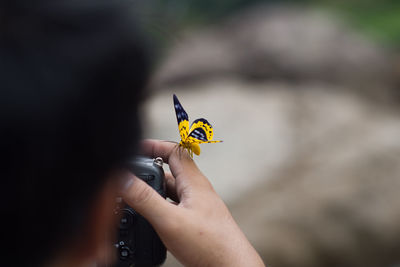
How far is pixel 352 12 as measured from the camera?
22.4 ft

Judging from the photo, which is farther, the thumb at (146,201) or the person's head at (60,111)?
the thumb at (146,201)

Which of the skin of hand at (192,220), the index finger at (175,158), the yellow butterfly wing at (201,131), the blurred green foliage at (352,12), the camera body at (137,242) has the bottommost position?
the camera body at (137,242)

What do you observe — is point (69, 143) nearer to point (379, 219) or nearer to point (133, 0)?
point (133, 0)

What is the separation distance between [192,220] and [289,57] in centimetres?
340

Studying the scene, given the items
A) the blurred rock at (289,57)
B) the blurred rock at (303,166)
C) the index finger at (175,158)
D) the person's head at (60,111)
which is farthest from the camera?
the blurred rock at (289,57)

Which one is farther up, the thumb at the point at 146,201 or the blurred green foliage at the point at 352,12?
the blurred green foliage at the point at 352,12

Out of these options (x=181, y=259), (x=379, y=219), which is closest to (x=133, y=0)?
(x=181, y=259)

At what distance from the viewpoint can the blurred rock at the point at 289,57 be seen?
3908 mm

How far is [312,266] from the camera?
6.91 ft

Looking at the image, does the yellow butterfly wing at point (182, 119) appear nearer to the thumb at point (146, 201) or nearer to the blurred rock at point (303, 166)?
the thumb at point (146, 201)

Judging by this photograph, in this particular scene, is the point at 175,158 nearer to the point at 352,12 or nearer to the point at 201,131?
the point at 201,131

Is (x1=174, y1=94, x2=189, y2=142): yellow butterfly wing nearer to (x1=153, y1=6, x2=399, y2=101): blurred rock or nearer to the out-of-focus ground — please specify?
the out-of-focus ground

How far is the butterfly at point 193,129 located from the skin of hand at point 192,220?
39mm

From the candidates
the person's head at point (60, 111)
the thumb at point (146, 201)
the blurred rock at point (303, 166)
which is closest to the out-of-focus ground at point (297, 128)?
the blurred rock at point (303, 166)
